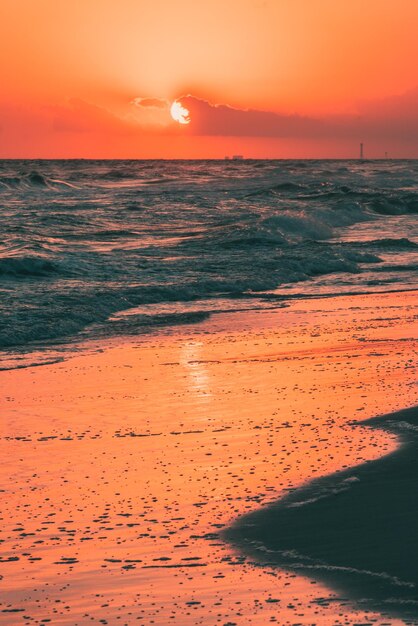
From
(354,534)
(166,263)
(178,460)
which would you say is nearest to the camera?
(354,534)

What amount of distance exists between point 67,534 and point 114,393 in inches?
158

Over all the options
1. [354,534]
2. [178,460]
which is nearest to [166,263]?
[178,460]

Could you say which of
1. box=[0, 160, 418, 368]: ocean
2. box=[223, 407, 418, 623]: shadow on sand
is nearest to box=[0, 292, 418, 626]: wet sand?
box=[223, 407, 418, 623]: shadow on sand

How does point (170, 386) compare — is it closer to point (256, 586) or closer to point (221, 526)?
point (221, 526)

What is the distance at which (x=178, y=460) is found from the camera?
760 centimetres

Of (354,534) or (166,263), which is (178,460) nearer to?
(354,534)

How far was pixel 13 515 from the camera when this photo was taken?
21.1ft

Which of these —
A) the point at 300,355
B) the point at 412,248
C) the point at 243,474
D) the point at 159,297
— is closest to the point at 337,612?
the point at 243,474

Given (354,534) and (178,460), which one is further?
(178,460)

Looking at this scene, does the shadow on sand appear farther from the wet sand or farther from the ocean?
the ocean

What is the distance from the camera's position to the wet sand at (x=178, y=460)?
5.14m

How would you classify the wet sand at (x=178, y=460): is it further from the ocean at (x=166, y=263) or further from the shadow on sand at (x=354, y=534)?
the ocean at (x=166, y=263)

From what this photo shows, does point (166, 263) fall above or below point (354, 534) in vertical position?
above

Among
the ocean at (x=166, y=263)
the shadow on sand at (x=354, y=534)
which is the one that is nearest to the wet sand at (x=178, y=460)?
the shadow on sand at (x=354, y=534)
